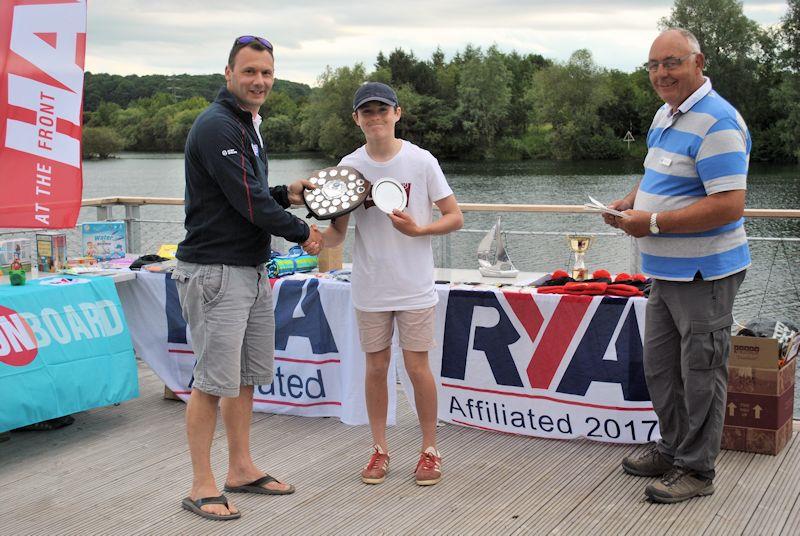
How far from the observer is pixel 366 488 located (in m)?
3.44

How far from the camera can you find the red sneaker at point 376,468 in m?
3.48

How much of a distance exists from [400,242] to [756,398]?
5.25ft

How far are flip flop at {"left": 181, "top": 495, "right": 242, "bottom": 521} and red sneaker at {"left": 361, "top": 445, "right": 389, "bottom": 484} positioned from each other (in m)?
0.53

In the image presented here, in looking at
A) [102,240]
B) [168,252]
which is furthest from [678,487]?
[102,240]

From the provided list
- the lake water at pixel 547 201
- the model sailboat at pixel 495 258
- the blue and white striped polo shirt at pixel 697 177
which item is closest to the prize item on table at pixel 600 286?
the model sailboat at pixel 495 258

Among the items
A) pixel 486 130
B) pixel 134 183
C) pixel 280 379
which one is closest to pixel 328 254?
pixel 280 379

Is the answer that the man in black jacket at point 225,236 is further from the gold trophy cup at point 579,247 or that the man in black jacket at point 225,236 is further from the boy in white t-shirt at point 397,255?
the gold trophy cup at point 579,247

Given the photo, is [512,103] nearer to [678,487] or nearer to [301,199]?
[301,199]

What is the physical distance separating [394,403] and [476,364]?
44 centimetres

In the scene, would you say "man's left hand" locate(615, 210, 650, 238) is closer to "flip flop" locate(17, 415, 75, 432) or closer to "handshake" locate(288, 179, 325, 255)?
"handshake" locate(288, 179, 325, 255)

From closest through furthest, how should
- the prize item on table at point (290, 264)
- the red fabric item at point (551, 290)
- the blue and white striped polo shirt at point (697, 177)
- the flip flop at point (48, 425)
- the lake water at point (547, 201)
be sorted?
1. the blue and white striped polo shirt at point (697, 177)
2. the red fabric item at point (551, 290)
3. the flip flop at point (48, 425)
4. the prize item on table at point (290, 264)
5. the lake water at point (547, 201)

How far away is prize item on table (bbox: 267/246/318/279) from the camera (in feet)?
15.1

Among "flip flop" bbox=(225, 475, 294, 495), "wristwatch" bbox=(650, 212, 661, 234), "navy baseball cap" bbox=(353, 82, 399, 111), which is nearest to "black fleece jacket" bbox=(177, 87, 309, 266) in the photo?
"navy baseball cap" bbox=(353, 82, 399, 111)

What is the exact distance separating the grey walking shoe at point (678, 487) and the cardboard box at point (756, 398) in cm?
49
